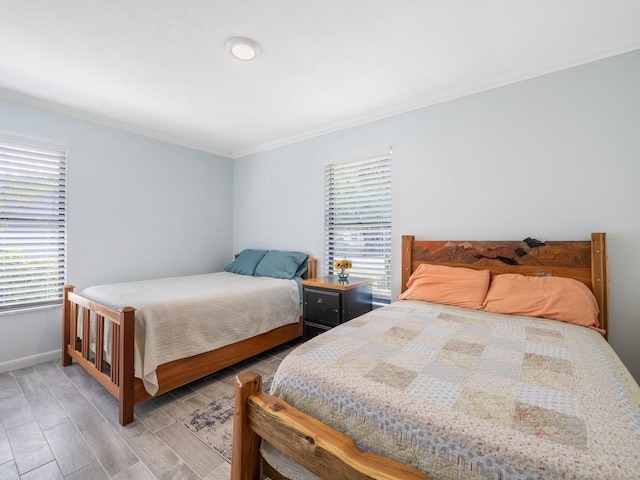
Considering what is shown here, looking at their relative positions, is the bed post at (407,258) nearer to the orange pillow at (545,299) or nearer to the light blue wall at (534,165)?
the light blue wall at (534,165)

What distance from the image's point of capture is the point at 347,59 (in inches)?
81.0

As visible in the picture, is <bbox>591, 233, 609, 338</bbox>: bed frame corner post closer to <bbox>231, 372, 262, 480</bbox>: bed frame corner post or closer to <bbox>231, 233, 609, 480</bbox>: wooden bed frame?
<bbox>231, 233, 609, 480</bbox>: wooden bed frame

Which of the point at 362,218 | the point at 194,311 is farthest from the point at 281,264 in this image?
the point at 194,311

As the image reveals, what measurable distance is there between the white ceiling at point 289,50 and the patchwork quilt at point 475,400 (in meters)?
1.78

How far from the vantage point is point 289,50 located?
6.44 feet

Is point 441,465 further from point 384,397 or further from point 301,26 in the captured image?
point 301,26

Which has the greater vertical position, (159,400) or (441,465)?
(441,465)

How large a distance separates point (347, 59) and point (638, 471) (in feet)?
7.67

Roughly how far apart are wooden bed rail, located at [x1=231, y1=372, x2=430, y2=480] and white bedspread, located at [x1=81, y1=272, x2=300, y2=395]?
1.18m

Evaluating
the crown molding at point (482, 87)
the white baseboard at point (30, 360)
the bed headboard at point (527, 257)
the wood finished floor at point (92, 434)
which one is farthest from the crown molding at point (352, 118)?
the wood finished floor at point (92, 434)

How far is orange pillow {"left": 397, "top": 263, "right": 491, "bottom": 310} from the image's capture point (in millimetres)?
2062

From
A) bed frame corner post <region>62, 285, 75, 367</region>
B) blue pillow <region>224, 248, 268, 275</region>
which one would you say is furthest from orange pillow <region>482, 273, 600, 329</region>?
bed frame corner post <region>62, 285, 75, 367</region>

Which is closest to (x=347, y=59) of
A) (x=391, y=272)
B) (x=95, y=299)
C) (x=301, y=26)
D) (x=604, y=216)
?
(x=301, y=26)

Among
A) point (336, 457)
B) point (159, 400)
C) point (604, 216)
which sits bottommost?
point (159, 400)
